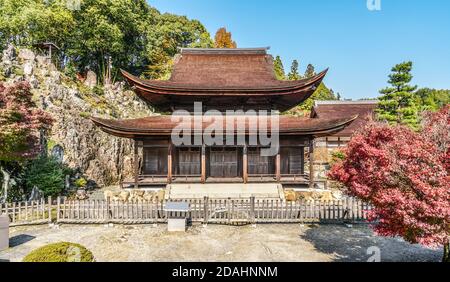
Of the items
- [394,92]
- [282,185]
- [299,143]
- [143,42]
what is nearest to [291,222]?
[282,185]

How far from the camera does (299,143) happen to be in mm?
17547

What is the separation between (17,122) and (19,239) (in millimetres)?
6865

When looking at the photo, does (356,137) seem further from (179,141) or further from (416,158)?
(179,141)

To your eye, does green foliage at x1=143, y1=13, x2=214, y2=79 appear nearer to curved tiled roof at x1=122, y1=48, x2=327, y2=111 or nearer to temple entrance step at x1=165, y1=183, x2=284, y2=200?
curved tiled roof at x1=122, y1=48, x2=327, y2=111

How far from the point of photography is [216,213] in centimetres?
1229

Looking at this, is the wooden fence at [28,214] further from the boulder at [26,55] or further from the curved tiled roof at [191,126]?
the boulder at [26,55]

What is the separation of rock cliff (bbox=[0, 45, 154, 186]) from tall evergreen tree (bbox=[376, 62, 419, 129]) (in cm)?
2631

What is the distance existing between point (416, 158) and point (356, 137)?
2311mm

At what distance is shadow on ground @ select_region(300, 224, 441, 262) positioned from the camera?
8.41m

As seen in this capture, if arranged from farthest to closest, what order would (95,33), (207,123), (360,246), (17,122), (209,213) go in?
(95,33) < (207,123) < (17,122) < (209,213) < (360,246)

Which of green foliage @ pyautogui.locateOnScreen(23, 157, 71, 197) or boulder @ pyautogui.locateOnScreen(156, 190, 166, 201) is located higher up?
green foliage @ pyautogui.locateOnScreen(23, 157, 71, 197)

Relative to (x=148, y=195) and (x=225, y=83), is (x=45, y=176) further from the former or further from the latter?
(x=225, y=83)

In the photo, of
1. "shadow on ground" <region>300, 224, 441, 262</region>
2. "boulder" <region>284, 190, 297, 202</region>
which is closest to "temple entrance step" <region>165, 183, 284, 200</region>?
"boulder" <region>284, 190, 297, 202</region>

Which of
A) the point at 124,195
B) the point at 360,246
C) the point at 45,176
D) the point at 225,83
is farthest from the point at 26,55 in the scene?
the point at 360,246
